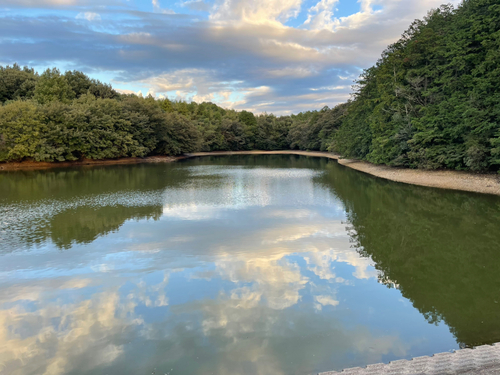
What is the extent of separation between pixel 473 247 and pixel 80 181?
1085 inches

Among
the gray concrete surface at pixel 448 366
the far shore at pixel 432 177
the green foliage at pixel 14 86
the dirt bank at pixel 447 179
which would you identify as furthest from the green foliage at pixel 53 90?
the gray concrete surface at pixel 448 366

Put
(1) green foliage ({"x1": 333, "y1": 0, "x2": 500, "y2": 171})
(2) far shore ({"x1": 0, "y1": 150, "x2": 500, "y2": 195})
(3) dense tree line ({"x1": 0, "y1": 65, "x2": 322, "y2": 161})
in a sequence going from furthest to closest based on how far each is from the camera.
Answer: (3) dense tree line ({"x1": 0, "y1": 65, "x2": 322, "y2": 161}) < (2) far shore ({"x1": 0, "y1": 150, "x2": 500, "y2": 195}) < (1) green foliage ({"x1": 333, "y1": 0, "x2": 500, "y2": 171})

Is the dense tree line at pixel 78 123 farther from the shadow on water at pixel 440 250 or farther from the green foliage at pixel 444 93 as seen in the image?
the shadow on water at pixel 440 250

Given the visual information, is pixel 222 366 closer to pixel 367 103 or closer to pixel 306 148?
pixel 367 103

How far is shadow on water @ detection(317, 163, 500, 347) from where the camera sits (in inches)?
308

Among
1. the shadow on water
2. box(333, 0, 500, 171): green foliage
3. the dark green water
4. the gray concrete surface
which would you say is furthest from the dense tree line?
the gray concrete surface

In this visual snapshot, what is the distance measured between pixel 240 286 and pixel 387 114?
27.0 m

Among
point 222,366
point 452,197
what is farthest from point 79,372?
point 452,197

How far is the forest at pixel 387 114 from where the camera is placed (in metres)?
22.1

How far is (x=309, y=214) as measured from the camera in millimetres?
17203

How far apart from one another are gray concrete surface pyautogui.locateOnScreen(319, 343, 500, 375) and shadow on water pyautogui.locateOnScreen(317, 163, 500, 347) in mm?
1726

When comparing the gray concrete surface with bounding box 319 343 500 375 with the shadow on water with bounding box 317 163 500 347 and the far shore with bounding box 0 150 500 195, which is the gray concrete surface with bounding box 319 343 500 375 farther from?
the far shore with bounding box 0 150 500 195

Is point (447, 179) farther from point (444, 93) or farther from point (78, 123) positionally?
point (78, 123)

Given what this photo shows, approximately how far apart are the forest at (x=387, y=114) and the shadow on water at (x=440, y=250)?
175 inches
